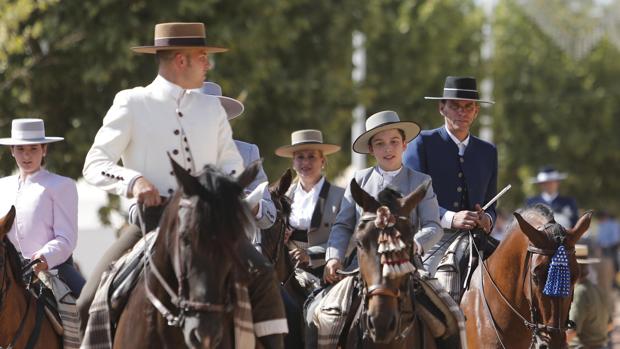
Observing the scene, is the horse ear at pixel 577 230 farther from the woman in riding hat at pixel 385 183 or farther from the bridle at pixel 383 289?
the bridle at pixel 383 289

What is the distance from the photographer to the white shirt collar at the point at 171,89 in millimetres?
8516

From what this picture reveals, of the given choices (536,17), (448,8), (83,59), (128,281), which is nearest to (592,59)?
(536,17)

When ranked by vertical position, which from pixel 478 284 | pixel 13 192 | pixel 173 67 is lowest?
pixel 478 284

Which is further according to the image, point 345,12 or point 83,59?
point 345,12

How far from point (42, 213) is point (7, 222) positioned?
0.75 meters

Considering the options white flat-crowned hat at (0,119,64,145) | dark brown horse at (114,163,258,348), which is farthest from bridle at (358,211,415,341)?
white flat-crowned hat at (0,119,64,145)

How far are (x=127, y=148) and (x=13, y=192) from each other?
2788 millimetres

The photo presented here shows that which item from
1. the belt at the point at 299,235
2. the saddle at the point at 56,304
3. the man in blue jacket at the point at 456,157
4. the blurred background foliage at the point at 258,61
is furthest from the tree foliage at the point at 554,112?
the saddle at the point at 56,304

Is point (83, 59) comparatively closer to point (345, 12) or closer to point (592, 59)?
point (345, 12)

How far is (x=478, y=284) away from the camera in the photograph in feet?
37.0

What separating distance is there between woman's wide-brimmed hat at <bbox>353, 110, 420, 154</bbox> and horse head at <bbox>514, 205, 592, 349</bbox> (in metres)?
1.07

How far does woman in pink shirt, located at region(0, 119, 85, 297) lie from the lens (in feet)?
35.3

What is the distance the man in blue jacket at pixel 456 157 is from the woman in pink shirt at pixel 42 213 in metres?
2.95

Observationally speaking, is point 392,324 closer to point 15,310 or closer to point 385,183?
point 385,183
